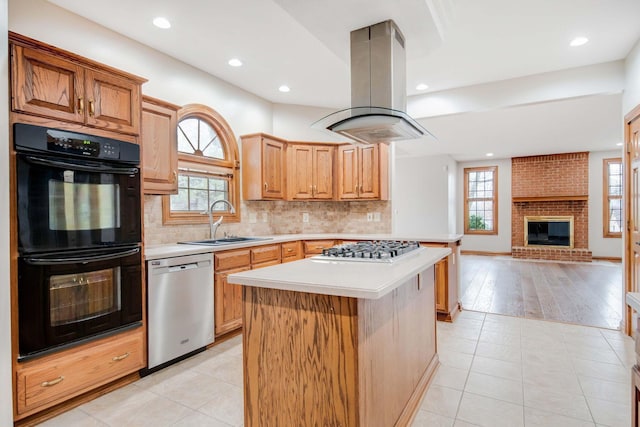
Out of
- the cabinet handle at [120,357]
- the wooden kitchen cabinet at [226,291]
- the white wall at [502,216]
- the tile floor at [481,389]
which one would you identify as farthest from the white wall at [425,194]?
the cabinet handle at [120,357]

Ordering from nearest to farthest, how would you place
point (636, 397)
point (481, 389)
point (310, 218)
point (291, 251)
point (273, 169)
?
point (636, 397) → point (481, 389) → point (291, 251) → point (273, 169) → point (310, 218)

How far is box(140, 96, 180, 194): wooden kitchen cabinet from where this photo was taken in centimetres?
283

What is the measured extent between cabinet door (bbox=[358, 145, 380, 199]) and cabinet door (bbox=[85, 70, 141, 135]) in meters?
2.87

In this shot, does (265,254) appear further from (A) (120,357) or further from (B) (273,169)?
(A) (120,357)

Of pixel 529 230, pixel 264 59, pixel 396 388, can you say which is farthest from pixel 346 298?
pixel 529 230

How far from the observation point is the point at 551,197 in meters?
8.59

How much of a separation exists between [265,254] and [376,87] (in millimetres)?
2074

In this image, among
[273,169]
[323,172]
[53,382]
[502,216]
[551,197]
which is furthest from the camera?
[502,216]

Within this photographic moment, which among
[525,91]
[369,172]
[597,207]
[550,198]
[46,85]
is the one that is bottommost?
[597,207]

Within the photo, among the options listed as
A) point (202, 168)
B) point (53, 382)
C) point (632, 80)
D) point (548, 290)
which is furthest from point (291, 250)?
point (548, 290)

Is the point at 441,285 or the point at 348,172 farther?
the point at 348,172

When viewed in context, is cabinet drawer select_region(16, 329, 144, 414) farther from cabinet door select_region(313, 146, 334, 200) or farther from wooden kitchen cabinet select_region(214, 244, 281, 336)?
cabinet door select_region(313, 146, 334, 200)

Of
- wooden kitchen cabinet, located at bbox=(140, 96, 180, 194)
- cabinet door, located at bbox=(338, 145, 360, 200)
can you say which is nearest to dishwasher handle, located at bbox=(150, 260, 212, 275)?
wooden kitchen cabinet, located at bbox=(140, 96, 180, 194)

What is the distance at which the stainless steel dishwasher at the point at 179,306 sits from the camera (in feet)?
8.48
